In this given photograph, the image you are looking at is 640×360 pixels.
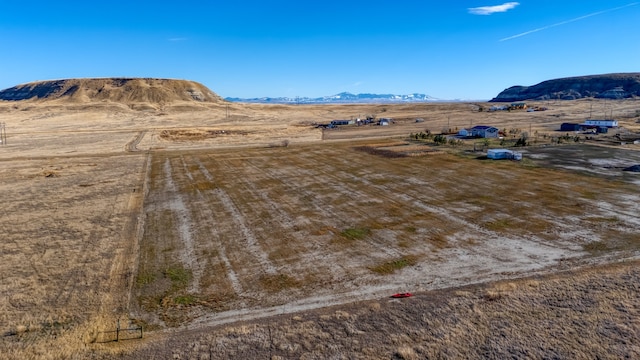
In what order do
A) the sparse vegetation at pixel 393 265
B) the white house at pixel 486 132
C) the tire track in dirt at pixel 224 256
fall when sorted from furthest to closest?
the white house at pixel 486 132 < the sparse vegetation at pixel 393 265 < the tire track in dirt at pixel 224 256

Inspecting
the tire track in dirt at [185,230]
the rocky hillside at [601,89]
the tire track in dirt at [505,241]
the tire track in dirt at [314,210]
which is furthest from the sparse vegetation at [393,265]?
the rocky hillside at [601,89]

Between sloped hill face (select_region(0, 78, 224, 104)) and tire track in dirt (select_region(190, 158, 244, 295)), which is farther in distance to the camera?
sloped hill face (select_region(0, 78, 224, 104))

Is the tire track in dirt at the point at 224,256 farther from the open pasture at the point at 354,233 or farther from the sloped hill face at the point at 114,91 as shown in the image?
the sloped hill face at the point at 114,91

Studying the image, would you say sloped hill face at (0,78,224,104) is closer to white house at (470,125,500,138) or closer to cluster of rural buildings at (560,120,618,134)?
white house at (470,125,500,138)

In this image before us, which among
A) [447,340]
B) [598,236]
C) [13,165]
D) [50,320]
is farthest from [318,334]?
[13,165]

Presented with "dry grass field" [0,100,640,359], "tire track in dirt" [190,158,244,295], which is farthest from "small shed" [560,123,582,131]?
"tire track in dirt" [190,158,244,295]

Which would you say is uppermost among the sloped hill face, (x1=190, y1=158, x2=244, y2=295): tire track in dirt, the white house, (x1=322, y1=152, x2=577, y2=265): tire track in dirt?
the sloped hill face
